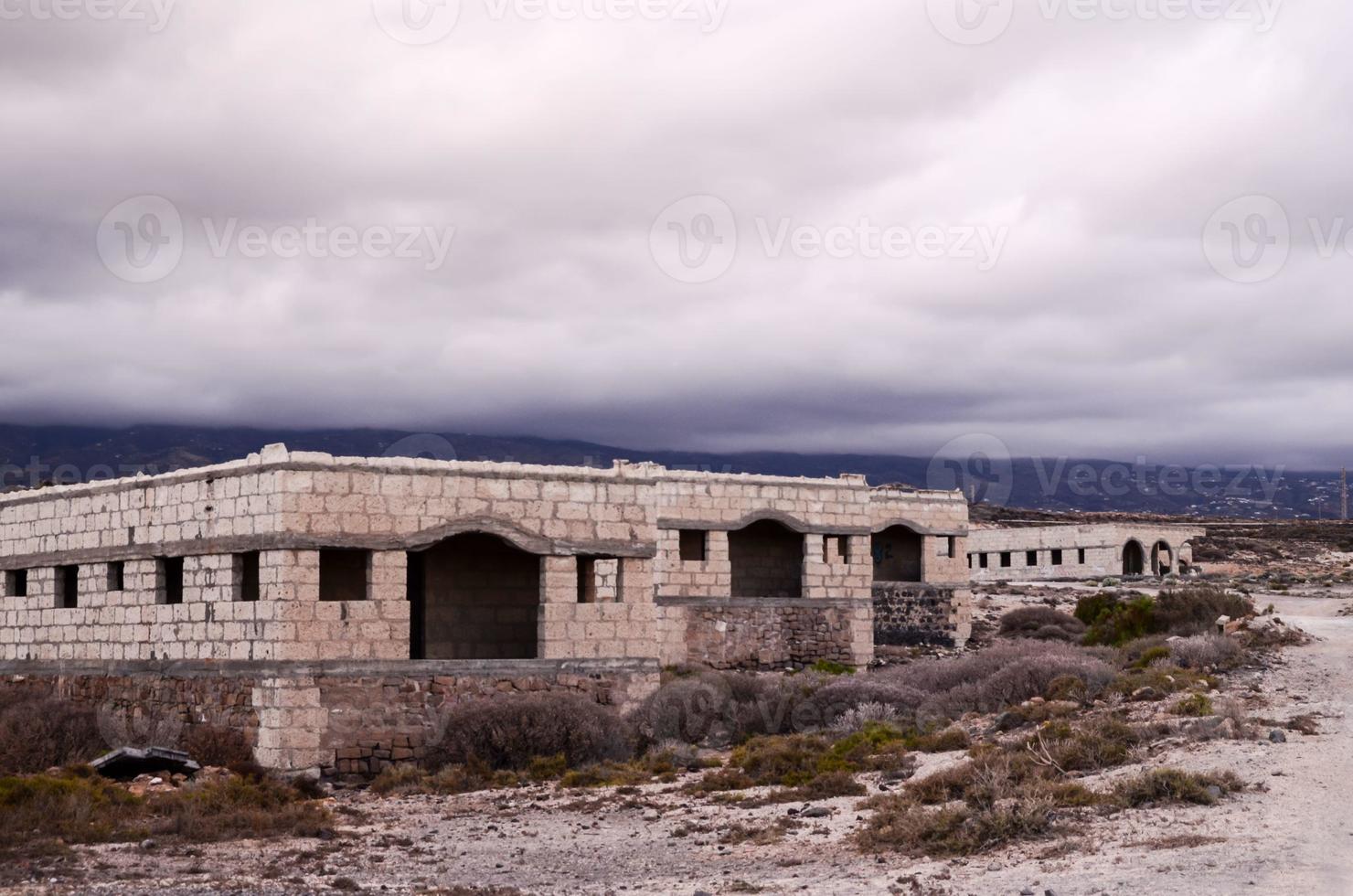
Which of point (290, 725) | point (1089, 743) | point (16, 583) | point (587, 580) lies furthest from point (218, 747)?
point (1089, 743)

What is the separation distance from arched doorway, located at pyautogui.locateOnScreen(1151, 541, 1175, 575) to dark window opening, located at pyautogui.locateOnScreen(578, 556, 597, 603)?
4254 cm

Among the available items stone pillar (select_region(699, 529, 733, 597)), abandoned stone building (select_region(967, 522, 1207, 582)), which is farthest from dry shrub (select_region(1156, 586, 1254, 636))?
abandoned stone building (select_region(967, 522, 1207, 582))

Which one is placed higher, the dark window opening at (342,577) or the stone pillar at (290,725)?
the dark window opening at (342,577)

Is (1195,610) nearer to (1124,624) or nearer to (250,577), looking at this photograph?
(1124,624)

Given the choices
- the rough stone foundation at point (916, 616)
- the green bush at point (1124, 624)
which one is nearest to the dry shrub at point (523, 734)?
the green bush at point (1124, 624)

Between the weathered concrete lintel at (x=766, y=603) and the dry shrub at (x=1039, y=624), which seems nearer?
the weathered concrete lintel at (x=766, y=603)

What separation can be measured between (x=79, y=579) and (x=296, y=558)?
19.0ft

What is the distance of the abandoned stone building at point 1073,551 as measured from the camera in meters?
57.9

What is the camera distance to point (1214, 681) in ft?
65.9

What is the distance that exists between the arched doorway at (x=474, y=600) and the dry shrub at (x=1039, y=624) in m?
17.8

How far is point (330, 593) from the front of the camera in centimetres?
2139

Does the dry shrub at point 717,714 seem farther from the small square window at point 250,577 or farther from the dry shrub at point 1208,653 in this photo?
the small square window at point 250,577

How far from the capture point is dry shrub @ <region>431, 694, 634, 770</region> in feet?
62.4

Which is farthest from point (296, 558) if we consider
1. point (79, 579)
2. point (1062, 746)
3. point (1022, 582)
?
point (1022, 582)
